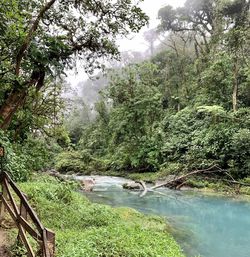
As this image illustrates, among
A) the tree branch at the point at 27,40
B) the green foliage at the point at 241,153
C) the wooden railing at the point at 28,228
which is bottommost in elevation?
the green foliage at the point at 241,153

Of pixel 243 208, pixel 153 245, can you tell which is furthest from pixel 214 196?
pixel 153 245

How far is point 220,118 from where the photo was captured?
22359mm

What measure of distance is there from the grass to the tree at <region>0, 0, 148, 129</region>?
2.75 m

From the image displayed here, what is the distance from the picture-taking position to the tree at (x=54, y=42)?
7.44 metres

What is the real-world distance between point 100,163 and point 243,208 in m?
16.9

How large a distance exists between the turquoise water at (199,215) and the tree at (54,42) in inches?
232

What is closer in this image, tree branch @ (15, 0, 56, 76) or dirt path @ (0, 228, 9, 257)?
dirt path @ (0, 228, 9, 257)

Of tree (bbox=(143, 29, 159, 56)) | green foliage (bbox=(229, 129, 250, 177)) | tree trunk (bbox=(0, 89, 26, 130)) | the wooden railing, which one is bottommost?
green foliage (bbox=(229, 129, 250, 177))

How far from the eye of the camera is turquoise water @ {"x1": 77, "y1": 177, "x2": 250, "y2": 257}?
947 cm

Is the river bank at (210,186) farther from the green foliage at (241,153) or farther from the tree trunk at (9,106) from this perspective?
the tree trunk at (9,106)

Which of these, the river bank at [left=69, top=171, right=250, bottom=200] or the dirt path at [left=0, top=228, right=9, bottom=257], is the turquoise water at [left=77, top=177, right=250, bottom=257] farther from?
the dirt path at [left=0, top=228, right=9, bottom=257]

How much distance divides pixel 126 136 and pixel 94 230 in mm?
20247

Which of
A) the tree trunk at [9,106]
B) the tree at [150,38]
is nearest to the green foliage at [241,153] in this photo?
A: the tree trunk at [9,106]

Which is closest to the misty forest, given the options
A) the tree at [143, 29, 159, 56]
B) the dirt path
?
the dirt path
